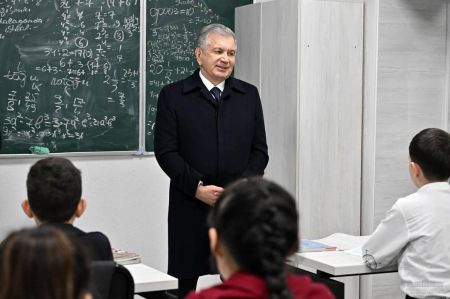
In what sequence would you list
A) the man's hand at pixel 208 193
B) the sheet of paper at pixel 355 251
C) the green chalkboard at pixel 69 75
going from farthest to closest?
the green chalkboard at pixel 69 75, the man's hand at pixel 208 193, the sheet of paper at pixel 355 251

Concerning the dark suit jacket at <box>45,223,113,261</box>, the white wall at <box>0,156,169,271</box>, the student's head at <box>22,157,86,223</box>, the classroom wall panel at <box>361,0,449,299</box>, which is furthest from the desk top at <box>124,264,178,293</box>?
the classroom wall panel at <box>361,0,449,299</box>

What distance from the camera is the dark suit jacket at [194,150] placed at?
395 centimetres

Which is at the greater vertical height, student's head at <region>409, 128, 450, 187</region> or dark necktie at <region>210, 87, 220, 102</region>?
dark necktie at <region>210, 87, 220, 102</region>

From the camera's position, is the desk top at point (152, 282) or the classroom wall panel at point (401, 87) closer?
the desk top at point (152, 282)

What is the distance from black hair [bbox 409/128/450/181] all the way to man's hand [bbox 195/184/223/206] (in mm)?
983

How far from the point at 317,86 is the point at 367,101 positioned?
1.12ft

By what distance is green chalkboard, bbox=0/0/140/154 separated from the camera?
4574mm

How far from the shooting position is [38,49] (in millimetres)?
4633

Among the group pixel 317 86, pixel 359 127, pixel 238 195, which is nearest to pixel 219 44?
pixel 317 86

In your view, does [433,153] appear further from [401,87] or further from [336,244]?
[401,87]

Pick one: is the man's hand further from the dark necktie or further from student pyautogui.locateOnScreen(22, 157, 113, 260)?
student pyautogui.locateOnScreen(22, 157, 113, 260)

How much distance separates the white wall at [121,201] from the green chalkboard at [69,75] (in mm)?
115

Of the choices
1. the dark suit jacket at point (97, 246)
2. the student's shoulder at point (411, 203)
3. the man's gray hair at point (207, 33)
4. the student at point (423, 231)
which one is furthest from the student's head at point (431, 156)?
the dark suit jacket at point (97, 246)

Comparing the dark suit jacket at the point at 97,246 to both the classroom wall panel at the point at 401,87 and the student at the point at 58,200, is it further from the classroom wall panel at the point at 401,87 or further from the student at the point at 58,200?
the classroom wall panel at the point at 401,87
